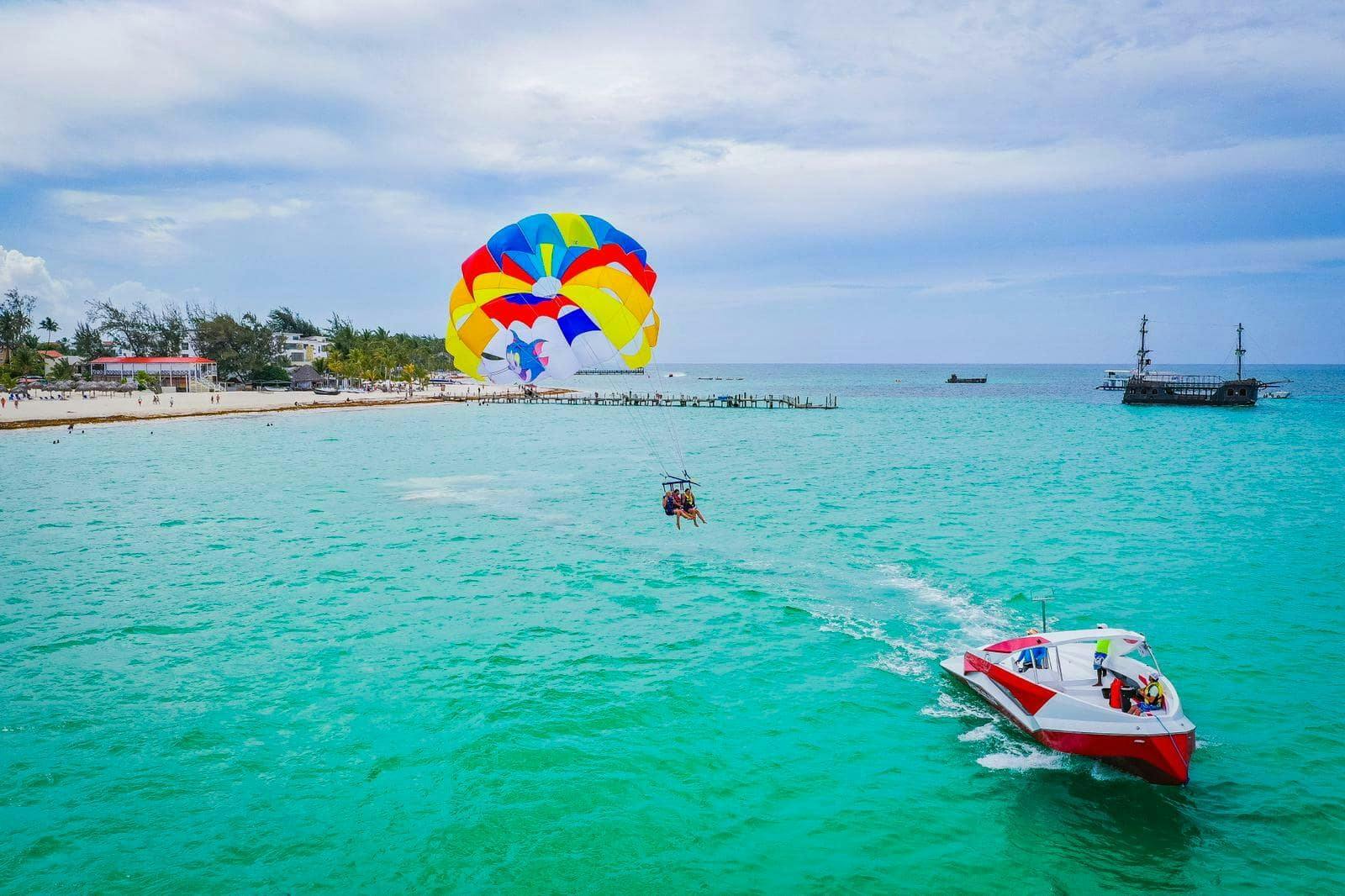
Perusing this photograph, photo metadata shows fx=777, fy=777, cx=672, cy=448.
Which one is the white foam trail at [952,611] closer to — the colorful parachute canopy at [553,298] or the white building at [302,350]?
the colorful parachute canopy at [553,298]

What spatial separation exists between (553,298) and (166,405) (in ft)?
259

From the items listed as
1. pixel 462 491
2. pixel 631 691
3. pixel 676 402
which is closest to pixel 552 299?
pixel 631 691

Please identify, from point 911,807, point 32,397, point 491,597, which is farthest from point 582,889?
point 32,397

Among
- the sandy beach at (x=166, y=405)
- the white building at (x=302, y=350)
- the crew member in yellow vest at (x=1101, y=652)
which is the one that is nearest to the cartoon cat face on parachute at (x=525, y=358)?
the crew member in yellow vest at (x=1101, y=652)

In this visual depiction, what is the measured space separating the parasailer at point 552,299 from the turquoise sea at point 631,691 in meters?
6.30

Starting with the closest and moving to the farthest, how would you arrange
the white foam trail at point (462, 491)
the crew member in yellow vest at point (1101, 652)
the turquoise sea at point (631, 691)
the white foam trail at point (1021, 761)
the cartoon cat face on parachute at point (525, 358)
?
the turquoise sea at point (631, 691) → the white foam trail at point (1021, 761) → the crew member in yellow vest at point (1101, 652) → the cartoon cat face on parachute at point (525, 358) → the white foam trail at point (462, 491)

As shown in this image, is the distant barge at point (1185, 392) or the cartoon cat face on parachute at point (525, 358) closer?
the cartoon cat face on parachute at point (525, 358)

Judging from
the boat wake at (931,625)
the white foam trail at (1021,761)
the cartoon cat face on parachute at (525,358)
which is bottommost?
the white foam trail at (1021,761)

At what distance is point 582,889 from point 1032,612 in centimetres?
1434

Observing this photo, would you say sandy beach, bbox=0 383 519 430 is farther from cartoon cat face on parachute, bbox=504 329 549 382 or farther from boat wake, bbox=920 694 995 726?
boat wake, bbox=920 694 995 726

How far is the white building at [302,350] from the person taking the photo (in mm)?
136750

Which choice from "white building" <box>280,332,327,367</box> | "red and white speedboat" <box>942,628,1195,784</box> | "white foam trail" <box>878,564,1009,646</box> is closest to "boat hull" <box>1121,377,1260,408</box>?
"white foam trail" <box>878,564,1009,646</box>

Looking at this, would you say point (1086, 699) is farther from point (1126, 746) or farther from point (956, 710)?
point (956, 710)

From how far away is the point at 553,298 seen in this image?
1966cm
